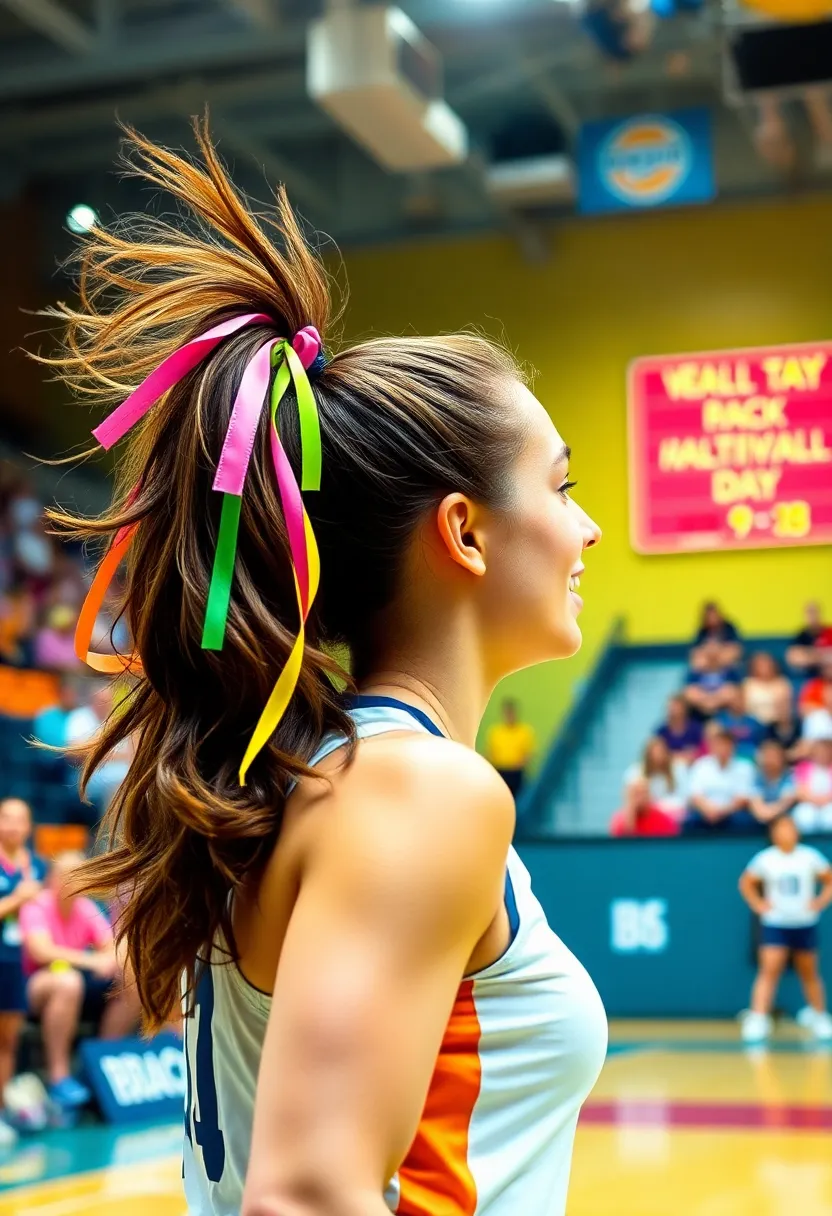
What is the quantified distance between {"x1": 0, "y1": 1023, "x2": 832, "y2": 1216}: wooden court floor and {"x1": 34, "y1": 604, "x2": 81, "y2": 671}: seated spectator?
6279 mm

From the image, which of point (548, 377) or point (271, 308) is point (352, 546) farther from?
point (548, 377)

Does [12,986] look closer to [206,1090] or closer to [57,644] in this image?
[206,1090]

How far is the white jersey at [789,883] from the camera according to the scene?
977cm

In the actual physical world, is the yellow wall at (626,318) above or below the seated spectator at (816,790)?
above

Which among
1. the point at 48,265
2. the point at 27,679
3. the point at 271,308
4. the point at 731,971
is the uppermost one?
the point at 48,265

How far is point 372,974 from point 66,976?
6003 millimetres

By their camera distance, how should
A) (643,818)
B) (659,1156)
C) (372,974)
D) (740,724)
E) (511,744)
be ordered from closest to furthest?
(372,974) → (659,1156) → (643,818) → (740,724) → (511,744)

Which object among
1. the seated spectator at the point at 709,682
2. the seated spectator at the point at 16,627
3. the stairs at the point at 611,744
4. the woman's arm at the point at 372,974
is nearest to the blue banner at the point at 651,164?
the seated spectator at the point at 709,682

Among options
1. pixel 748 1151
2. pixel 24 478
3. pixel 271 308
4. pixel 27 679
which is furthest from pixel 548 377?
pixel 271 308

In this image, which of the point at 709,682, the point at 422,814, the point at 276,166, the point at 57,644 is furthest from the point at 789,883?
the point at 276,166

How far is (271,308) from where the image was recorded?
4.12ft

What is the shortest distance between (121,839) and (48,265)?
58.0 feet

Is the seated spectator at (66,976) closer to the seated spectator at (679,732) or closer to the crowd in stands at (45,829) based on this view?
the crowd in stands at (45,829)

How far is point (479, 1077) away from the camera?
1045 millimetres
